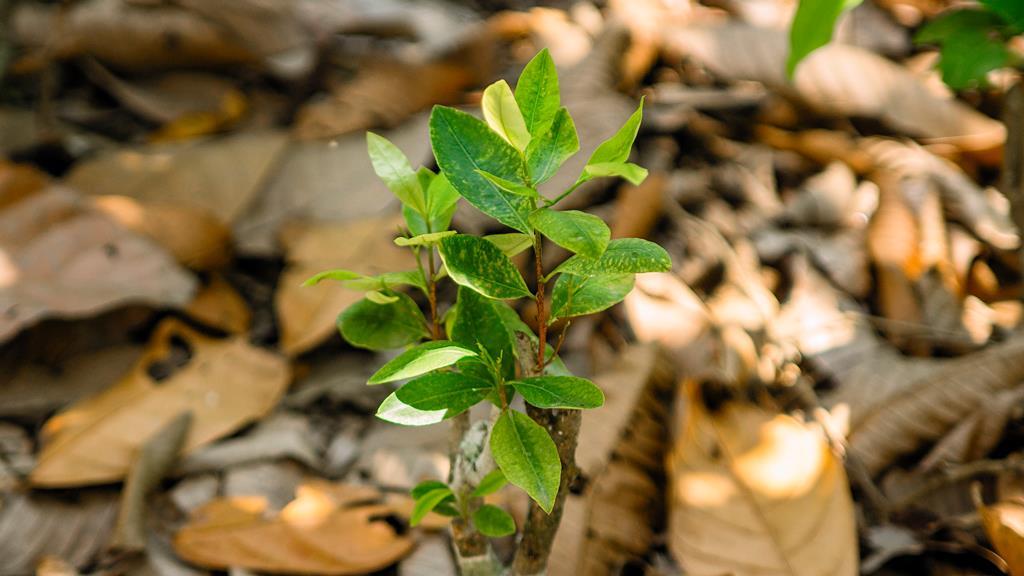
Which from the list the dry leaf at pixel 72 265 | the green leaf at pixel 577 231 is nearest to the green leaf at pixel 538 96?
the green leaf at pixel 577 231

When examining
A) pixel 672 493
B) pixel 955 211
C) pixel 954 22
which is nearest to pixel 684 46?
pixel 955 211

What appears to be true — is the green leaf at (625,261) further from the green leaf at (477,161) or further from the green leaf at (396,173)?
the green leaf at (396,173)

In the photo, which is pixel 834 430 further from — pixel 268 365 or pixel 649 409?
pixel 268 365

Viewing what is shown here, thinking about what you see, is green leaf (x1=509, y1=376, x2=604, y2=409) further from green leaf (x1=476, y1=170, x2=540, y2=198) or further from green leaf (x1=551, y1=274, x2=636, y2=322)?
green leaf (x1=476, y1=170, x2=540, y2=198)

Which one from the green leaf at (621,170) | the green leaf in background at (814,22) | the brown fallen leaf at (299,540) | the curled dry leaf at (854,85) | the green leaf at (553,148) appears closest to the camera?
the green leaf at (621,170)

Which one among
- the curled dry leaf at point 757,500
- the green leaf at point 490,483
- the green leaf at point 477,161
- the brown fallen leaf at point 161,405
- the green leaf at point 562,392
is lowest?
the brown fallen leaf at point 161,405

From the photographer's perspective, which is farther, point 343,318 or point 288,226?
point 288,226
